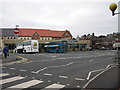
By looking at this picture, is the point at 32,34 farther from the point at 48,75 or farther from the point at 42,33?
the point at 48,75

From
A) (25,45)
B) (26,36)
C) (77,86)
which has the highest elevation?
(26,36)

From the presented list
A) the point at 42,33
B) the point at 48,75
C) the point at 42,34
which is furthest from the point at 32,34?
the point at 48,75

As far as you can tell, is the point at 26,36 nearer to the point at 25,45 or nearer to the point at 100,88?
the point at 25,45

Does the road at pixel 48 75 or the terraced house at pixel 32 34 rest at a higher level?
the terraced house at pixel 32 34

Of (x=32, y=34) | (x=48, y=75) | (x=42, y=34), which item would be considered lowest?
(x=48, y=75)

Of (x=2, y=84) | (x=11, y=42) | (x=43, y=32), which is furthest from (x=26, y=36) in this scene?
(x=2, y=84)

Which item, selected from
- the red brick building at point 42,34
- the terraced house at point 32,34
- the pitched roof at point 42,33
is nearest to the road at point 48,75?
the terraced house at point 32,34

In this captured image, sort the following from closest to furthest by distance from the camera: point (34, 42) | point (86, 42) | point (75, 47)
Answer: point (34, 42) → point (75, 47) → point (86, 42)

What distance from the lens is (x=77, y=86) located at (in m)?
6.49

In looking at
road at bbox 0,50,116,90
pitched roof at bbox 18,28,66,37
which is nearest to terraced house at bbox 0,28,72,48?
pitched roof at bbox 18,28,66,37

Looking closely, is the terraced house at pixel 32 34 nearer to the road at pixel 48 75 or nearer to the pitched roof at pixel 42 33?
the pitched roof at pixel 42 33

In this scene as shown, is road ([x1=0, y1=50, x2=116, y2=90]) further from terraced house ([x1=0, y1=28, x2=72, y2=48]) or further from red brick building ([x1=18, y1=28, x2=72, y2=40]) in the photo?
red brick building ([x1=18, y1=28, x2=72, y2=40])

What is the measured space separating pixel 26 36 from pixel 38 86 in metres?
75.6

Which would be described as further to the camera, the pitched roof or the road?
the pitched roof
